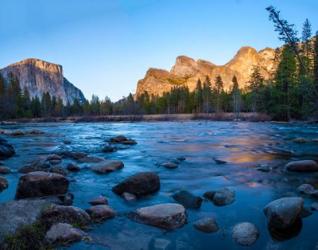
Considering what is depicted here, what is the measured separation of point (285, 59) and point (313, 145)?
40.1m

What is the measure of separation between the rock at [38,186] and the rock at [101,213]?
2010 millimetres

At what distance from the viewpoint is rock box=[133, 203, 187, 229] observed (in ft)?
22.4

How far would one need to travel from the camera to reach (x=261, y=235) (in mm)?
6387

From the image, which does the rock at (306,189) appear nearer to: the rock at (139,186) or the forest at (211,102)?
the rock at (139,186)

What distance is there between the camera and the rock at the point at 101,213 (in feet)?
24.0

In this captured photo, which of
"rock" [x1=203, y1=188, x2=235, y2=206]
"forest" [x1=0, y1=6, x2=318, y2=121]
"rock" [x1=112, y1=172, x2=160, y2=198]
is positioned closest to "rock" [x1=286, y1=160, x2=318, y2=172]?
"rock" [x1=203, y1=188, x2=235, y2=206]

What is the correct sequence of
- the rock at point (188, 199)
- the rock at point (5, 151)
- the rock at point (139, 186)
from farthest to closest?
the rock at point (5, 151)
the rock at point (139, 186)
the rock at point (188, 199)

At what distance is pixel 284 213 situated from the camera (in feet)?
22.0

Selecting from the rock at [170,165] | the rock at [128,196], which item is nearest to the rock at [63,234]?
the rock at [128,196]

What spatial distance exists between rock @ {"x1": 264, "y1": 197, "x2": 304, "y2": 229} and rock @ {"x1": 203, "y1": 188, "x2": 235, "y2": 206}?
4.94 feet

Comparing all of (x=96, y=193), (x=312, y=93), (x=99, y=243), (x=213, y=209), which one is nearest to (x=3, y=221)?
(x=99, y=243)

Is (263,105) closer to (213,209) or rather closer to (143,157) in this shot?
(143,157)

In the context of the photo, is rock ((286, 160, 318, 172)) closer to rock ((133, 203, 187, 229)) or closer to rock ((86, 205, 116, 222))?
rock ((133, 203, 187, 229))

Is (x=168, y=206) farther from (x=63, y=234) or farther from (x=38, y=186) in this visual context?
(x=38, y=186)
